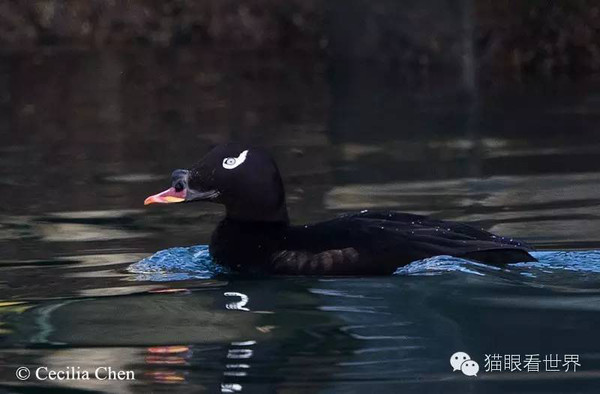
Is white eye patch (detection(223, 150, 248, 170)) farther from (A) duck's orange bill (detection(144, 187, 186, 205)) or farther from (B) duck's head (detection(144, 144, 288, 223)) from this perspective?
(A) duck's orange bill (detection(144, 187, 186, 205))

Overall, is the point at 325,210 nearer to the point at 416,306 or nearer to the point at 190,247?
the point at 190,247

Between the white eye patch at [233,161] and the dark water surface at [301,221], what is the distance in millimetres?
518

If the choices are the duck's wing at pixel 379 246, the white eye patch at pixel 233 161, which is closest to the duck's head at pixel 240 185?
the white eye patch at pixel 233 161

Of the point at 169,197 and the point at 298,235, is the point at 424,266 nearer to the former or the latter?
the point at 298,235

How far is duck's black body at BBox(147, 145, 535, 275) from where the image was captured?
7.84 metres

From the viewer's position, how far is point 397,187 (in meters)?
11.4

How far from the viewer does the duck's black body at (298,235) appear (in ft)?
25.7

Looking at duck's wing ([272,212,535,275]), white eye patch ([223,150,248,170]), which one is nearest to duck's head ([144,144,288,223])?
white eye patch ([223,150,248,170])

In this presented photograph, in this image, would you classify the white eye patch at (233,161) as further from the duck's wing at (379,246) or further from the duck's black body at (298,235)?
the duck's wing at (379,246)

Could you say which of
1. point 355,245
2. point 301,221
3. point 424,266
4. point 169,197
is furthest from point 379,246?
point 301,221

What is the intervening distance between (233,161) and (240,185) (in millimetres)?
130

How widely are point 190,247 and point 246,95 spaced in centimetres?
1004

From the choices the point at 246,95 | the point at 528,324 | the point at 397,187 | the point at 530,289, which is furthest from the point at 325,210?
the point at 246,95

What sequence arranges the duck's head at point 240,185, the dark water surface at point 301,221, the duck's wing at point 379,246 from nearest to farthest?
the dark water surface at point 301,221 < the duck's wing at point 379,246 < the duck's head at point 240,185
